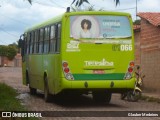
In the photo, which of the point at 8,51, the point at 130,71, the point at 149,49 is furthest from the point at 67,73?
the point at 8,51

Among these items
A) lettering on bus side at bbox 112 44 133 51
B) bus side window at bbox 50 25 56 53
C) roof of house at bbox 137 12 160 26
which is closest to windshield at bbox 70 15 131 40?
lettering on bus side at bbox 112 44 133 51

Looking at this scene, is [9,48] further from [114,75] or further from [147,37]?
[114,75]

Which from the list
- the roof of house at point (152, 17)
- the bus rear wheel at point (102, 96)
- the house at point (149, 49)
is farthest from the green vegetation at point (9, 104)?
the roof of house at point (152, 17)

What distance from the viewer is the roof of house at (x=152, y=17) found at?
2402 cm

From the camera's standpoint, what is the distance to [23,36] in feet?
75.0

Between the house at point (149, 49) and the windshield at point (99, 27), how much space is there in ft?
25.2

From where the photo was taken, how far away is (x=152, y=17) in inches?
998

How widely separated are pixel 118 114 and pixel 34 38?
7167 millimetres

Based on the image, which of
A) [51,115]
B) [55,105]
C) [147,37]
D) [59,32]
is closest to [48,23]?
[59,32]

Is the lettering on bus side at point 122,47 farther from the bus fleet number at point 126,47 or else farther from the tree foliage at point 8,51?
the tree foliage at point 8,51

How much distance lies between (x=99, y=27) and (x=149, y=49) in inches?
379

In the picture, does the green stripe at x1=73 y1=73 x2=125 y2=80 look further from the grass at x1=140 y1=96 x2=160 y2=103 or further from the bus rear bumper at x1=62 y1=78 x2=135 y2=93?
the grass at x1=140 y1=96 x2=160 y2=103

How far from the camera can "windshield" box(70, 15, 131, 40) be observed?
50.4ft

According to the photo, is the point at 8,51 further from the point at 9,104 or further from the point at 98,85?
the point at 9,104
